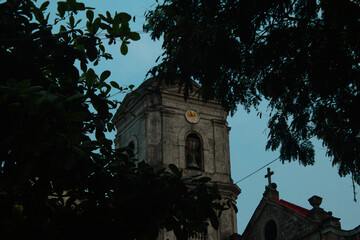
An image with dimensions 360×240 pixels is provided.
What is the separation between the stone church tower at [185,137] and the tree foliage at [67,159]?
17.7 metres

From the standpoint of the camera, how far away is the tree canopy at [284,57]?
6.64 metres

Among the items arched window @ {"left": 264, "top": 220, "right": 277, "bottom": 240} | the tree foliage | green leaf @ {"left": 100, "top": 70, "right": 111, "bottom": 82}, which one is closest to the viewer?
the tree foliage

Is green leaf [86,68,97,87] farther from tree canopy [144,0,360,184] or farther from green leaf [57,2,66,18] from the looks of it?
tree canopy [144,0,360,184]

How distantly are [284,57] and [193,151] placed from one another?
58.2ft

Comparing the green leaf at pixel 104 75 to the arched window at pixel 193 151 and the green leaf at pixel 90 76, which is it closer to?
the green leaf at pixel 90 76

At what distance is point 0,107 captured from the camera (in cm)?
415

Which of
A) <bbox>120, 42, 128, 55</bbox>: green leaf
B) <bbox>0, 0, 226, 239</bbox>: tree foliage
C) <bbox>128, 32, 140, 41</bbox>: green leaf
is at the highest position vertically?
<bbox>128, 32, 140, 41</bbox>: green leaf

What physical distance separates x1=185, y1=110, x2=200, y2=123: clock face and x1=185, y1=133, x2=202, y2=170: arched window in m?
0.74

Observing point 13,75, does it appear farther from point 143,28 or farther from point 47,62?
point 143,28

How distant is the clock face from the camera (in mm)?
25547

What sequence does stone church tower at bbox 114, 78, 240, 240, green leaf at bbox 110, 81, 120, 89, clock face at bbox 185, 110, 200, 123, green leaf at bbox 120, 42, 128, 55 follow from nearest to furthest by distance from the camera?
green leaf at bbox 120, 42, 128, 55 → green leaf at bbox 110, 81, 120, 89 → stone church tower at bbox 114, 78, 240, 240 → clock face at bbox 185, 110, 200, 123

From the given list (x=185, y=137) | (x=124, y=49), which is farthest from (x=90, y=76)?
(x=185, y=137)

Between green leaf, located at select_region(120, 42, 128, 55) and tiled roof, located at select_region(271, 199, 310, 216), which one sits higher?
tiled roof, located at select_region(271, 199, 310, 216)

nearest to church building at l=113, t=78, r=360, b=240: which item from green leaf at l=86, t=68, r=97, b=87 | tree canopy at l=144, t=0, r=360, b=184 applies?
tree canopy at l=144, t=0, r=360, b=184
